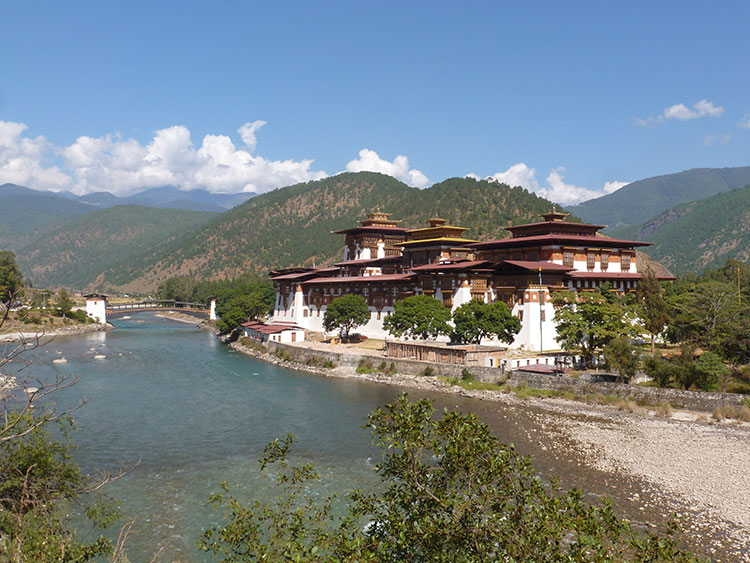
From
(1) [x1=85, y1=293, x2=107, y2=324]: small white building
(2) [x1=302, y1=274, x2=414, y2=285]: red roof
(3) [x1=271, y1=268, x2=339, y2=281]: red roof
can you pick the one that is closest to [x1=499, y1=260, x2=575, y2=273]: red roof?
(2) [x1=302, y1=274, x2=414, y2=285]: red roof

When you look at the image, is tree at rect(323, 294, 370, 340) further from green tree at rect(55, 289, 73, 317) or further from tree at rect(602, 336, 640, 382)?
green tree at rect(55, 289, 73, 317)

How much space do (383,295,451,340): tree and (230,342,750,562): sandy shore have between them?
1536 cm

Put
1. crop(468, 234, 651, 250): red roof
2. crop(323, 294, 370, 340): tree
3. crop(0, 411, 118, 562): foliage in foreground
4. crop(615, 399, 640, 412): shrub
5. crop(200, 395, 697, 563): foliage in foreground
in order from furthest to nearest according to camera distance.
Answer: crop(323, 294, 370, 340): tree, crop(468, 234, 651, 250): red roof, crop(615, 399, 640, 412): shrub, crop(0, 411, 118, 562): foliage in foreground, crop(200, 395, 697, 563): foliage in foreground

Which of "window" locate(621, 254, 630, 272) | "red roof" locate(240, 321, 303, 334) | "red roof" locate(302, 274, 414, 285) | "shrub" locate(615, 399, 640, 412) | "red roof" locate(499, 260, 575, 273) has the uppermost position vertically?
"window" locate(621, 254, 630, 272)

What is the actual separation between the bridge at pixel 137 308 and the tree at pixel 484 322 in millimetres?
76936

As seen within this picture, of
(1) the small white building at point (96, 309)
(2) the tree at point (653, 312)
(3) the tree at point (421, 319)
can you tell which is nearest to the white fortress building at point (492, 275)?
(3) the tree at point (421, 319)

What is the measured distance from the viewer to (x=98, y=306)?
120 meters

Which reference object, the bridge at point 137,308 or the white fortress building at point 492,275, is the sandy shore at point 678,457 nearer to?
the white fortress building at point 492,275

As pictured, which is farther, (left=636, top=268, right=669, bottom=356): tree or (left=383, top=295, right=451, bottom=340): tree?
(left=383, top=295, right=451, bottom=340): tree

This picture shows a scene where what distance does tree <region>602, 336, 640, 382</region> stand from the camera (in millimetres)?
45197

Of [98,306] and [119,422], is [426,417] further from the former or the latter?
[98,306]

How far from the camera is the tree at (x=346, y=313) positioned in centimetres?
7506

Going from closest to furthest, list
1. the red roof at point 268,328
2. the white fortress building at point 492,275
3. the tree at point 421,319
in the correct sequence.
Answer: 1. the white fortress building at point 492,275
2. the tree at point 421,319
3. the red roof at point 268,328

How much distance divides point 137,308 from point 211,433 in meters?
113
